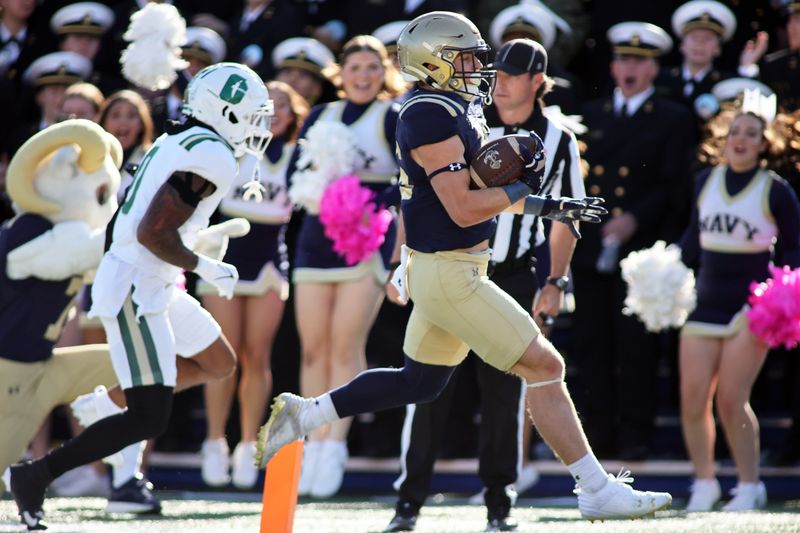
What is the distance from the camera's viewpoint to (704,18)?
9.78m

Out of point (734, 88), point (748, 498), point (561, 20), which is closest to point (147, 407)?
point (748, 498)

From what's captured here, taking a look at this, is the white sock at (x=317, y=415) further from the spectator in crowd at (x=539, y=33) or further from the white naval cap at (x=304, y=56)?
the white naval cap at (x=304, y=56)

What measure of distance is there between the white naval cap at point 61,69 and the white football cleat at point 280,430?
541 centimetres

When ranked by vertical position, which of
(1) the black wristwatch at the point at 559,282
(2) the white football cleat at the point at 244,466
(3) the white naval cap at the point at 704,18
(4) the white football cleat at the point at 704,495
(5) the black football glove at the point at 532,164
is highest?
(3) the white naval cap at the point at 704,18

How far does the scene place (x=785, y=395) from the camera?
9.69 m

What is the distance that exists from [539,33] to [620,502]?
446cm

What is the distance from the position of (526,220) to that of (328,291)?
2.09 meters

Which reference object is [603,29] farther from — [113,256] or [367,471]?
[113,256]

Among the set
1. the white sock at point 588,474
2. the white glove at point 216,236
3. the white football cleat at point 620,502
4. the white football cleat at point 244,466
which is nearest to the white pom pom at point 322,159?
the white football cleat at point 244,466

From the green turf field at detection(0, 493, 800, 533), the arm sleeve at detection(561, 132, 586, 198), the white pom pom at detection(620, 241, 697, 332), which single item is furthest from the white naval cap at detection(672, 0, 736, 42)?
the green turf field at detection(0, 493, 800, 533)

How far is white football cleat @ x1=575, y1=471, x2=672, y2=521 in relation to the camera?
5719 mm

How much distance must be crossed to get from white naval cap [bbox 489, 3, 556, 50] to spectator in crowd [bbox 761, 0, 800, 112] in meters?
1.38

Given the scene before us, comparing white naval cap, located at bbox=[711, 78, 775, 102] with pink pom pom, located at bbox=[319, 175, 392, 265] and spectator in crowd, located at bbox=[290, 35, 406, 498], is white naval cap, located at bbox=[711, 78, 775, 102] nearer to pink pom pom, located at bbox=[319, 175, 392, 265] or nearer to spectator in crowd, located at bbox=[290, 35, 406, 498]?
spectator in crowd, located at bbox=[290, 35, 406, 498]

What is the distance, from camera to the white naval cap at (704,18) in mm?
9781
